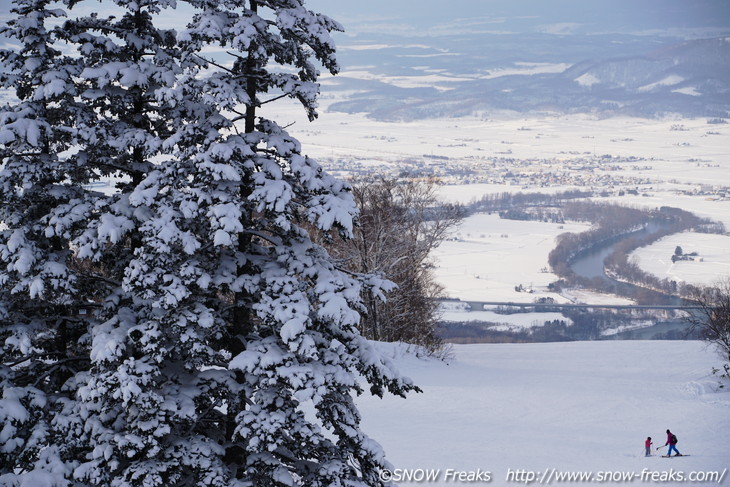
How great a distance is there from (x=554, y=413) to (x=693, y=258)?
90.9 meters

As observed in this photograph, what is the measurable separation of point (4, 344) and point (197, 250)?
11.1ft

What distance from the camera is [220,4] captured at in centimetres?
966

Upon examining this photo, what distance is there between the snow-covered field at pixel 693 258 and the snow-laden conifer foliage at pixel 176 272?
8278cm

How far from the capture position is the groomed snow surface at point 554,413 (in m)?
21.9

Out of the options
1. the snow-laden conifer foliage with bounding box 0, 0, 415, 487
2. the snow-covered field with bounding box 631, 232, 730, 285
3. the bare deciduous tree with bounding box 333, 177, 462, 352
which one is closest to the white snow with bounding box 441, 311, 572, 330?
the snow-covered field with bounding box 631, 232, 730, 285

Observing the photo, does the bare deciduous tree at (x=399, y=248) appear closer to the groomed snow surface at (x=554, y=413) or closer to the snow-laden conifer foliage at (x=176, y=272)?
the groomed snow surface at (x=554, y=413)

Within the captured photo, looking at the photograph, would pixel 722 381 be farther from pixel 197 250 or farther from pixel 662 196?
pixel 662 196

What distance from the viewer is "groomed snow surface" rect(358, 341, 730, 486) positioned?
21875 mm

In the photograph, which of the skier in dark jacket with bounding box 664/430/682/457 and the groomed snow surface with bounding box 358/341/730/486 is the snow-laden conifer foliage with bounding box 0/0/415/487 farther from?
the skier in dark jacket with bounding box 664/430/682/457

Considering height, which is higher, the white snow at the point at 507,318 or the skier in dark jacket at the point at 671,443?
the skier in dark jacket at the point at 671,443

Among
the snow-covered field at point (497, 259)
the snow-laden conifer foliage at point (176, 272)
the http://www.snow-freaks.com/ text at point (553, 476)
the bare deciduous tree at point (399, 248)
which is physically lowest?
the snow-covered field at point (497, 259)

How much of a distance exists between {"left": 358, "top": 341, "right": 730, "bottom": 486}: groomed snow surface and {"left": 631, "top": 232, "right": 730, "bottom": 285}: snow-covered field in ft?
176

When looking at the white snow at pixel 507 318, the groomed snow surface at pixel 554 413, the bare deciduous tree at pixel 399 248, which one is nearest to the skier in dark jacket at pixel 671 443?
the groomed snow surface at pixel 554 413

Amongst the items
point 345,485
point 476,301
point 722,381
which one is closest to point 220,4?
point 345,485
